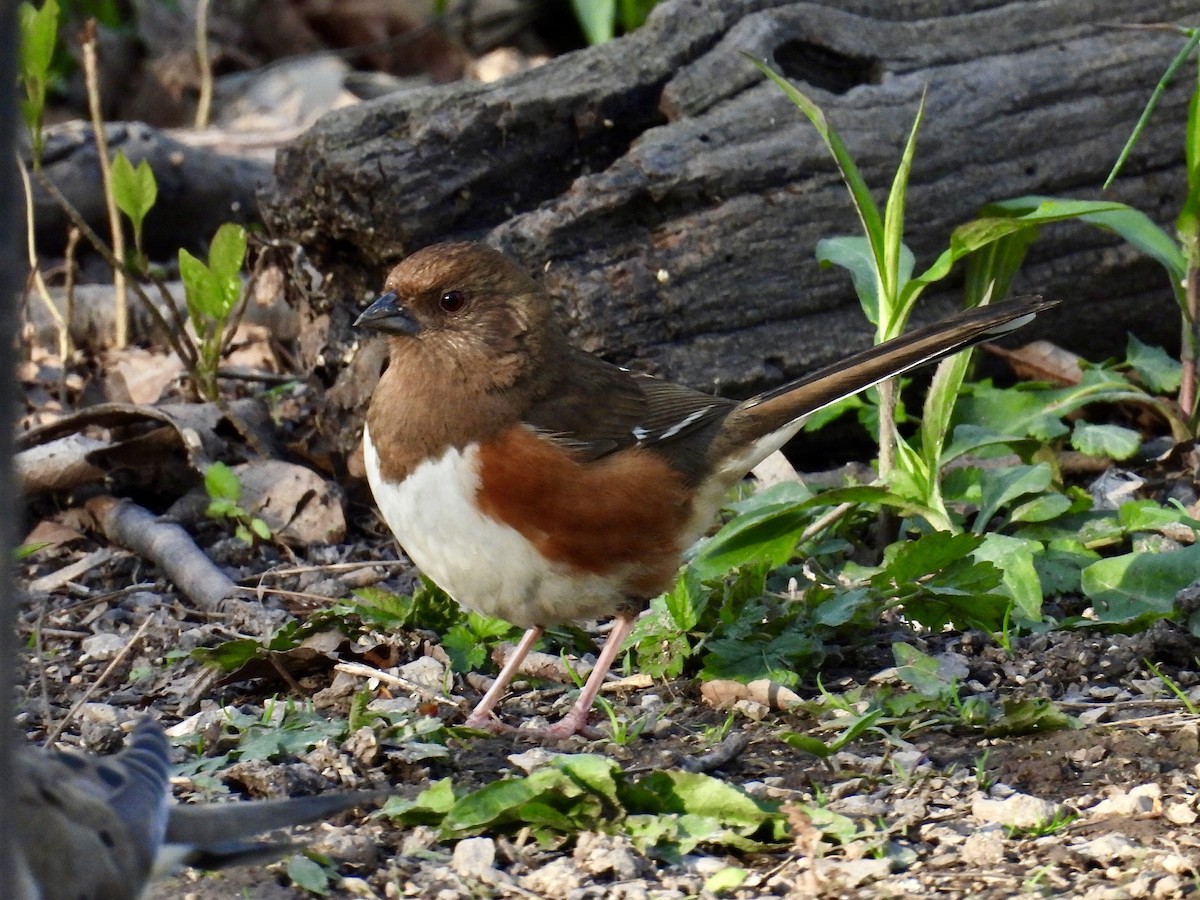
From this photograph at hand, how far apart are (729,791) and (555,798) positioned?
13.6 inches

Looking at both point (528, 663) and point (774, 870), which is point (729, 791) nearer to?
point (774, 870)

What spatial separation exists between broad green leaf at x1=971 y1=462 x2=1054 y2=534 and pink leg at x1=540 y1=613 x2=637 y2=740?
3.43 ft

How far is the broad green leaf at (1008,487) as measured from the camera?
4.37m

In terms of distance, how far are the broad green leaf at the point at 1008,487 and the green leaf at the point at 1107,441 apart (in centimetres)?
30

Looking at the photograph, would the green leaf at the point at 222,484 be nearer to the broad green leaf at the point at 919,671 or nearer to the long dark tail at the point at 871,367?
the long dark tail at the point at 871,367

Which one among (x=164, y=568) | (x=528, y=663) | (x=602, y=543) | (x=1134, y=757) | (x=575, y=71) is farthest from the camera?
(x=575, y=71)

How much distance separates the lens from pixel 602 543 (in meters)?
3.83

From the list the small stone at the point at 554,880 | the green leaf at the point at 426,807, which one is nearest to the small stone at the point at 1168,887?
the small stone at the point at 554,880

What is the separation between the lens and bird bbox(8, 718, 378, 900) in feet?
7.74

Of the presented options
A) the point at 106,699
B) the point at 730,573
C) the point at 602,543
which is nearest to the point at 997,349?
the point at 730,573

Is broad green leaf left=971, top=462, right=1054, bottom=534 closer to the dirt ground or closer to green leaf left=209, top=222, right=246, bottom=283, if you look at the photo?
the dirt ground

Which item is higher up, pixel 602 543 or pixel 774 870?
pixel 602 543

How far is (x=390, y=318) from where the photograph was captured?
394 cm

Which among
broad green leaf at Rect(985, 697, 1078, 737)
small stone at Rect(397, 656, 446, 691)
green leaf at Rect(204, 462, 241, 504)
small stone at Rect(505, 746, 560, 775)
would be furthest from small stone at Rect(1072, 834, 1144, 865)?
green leaf at Rect(204, 462, 241, 504)
